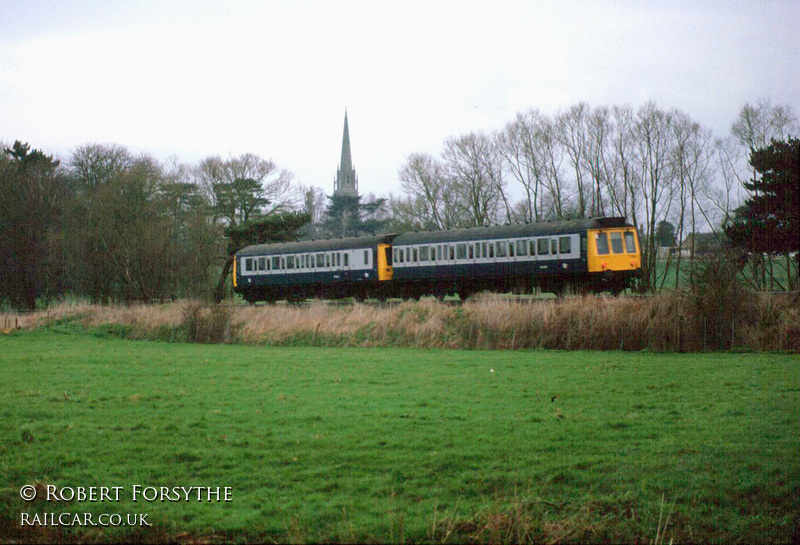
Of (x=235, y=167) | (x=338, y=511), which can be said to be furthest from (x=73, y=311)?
(x=338, y=511)

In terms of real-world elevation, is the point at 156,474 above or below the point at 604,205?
below

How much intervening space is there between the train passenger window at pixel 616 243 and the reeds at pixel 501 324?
573cm

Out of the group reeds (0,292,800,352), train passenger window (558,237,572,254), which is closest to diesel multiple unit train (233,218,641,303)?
train passenger window (558,237,572,254)

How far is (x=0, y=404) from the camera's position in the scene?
991 centimetres

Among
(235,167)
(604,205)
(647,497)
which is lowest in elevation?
(647,497)

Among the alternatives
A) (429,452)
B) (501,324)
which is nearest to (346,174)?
(501,324)

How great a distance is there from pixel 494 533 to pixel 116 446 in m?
4.24

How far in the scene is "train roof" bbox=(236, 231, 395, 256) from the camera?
35.4 metres

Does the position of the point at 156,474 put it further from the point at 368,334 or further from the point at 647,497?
the point at 368,334

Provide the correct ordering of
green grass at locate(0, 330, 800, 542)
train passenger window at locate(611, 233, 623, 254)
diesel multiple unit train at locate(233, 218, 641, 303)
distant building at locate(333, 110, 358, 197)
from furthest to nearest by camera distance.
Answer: distant building at locate(333, 110, 358, 197), diesel multiple unit train at locate(233, 218, 641, 303), train passenger window at locate(611, 233, 623, 254), green grass at locate(0, 330, 800, 542)

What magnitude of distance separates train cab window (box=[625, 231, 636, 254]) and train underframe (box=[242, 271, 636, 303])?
0.89 meters

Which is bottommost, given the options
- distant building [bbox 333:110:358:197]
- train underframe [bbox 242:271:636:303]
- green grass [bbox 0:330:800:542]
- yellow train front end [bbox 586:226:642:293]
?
green grass [bbox 0:330:800:542]

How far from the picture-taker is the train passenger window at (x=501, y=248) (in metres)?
30.0

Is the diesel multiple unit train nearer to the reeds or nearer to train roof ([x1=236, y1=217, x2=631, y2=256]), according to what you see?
train roof ([x1=236, y1=217, x2=631, y2=256])
